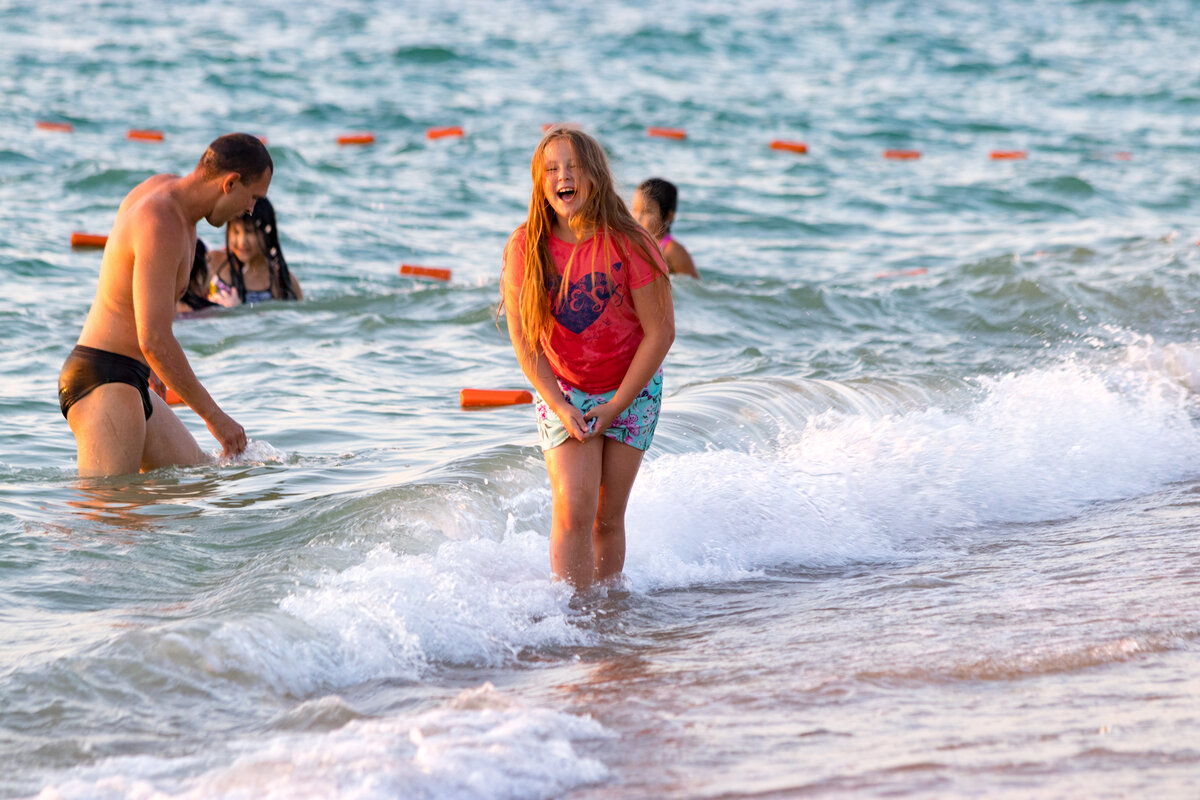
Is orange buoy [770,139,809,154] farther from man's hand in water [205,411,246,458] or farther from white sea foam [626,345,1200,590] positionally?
man's hand in water [205,411,246,458]

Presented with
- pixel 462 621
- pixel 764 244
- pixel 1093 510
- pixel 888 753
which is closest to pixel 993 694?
pixel 888 753

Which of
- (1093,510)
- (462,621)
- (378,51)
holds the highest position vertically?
(378,51)

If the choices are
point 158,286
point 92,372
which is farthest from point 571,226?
point 92,372

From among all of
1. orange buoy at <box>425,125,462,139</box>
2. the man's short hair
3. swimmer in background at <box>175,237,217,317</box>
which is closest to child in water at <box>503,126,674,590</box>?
the man's short hair

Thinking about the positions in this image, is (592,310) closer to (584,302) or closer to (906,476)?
(584,302)

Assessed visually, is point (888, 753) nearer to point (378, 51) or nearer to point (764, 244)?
point (764, 244)

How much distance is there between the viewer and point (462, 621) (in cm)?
437

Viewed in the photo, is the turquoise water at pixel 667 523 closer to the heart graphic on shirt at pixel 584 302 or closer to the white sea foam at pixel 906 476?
the white sea foam at pixel 906 476

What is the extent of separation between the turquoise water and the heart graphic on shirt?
1007 mm

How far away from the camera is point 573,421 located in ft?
13.8

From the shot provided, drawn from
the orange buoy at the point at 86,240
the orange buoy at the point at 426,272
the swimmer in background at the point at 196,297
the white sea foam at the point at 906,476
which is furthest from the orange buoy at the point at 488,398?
the orange buoy at the point at 86,240

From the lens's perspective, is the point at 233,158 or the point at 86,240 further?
the point at 86,240

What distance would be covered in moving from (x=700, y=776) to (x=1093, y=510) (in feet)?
12.4

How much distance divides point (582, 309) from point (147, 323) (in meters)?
2.13
